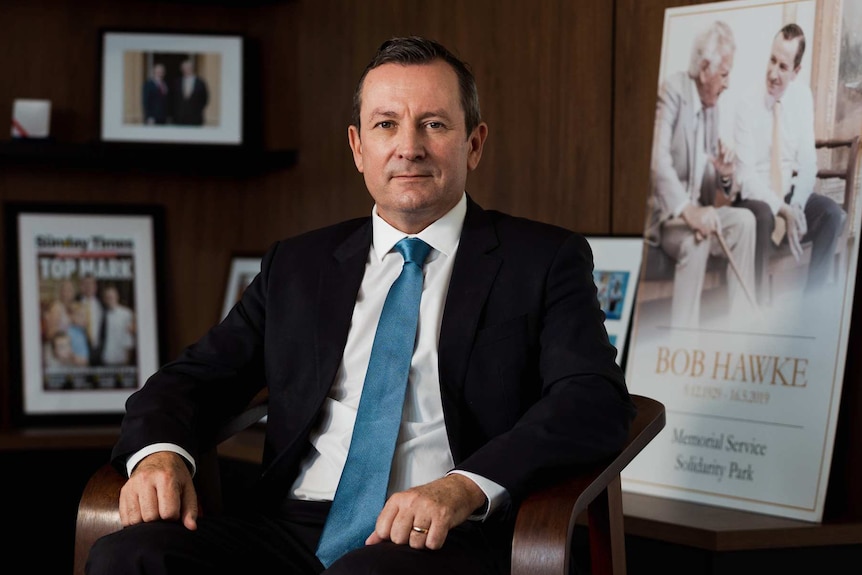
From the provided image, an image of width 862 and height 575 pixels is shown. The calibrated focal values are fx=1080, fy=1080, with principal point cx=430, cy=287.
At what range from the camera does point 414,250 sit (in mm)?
2199

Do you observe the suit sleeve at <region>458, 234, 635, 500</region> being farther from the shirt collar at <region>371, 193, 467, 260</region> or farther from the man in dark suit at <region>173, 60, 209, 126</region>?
the man in dark suit at <region>173, 60, 209, 126</region>

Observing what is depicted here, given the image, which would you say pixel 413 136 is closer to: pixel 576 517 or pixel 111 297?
pixel 576 517

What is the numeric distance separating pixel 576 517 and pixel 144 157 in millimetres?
2645

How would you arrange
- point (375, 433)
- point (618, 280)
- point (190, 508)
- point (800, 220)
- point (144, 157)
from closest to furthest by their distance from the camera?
1. point (190, 508)
2. point (375, 433)
3. point (800, 220)
4. point (618, 280)
5. point (144, 157)

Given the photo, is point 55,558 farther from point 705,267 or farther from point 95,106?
point 705,267

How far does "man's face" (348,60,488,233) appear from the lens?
7.10 feet

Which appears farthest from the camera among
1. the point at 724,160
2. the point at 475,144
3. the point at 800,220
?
the point at 724,160

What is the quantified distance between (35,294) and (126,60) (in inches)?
36.2

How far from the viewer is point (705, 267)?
2.92 metres

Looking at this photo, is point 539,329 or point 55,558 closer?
point 539,329

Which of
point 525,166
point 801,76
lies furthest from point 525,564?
point 525,166

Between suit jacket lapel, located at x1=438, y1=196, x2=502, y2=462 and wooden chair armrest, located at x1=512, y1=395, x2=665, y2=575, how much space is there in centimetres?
31

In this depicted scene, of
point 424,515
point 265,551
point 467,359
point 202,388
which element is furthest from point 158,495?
point 467,359

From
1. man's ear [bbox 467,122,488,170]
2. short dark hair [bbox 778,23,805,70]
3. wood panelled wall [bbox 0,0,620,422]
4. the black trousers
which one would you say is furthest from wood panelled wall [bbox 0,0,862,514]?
the black trousers
